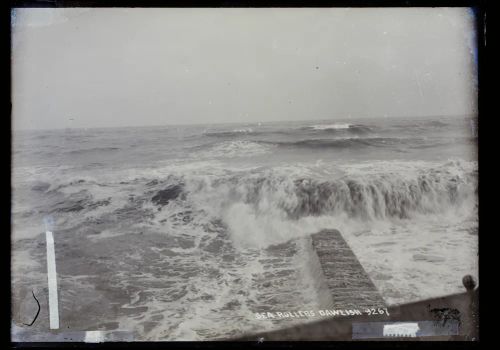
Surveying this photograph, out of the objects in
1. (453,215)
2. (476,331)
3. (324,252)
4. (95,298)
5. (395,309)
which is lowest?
(476,331)

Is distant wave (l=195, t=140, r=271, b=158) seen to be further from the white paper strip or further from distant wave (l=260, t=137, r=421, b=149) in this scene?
the white paper strip

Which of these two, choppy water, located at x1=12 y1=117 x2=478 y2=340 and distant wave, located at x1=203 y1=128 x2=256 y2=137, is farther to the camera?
distant wave, located at x1=203 y1=128 x2=256 y2=137

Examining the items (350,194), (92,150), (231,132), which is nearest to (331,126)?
(350,194)

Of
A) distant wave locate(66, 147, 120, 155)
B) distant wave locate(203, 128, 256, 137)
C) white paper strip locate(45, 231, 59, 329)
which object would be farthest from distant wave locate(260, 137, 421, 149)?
white paper strip locate(45, 231, 59, 329)

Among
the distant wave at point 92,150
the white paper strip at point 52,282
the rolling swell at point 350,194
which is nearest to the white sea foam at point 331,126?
the rolling swell at point 350,194
